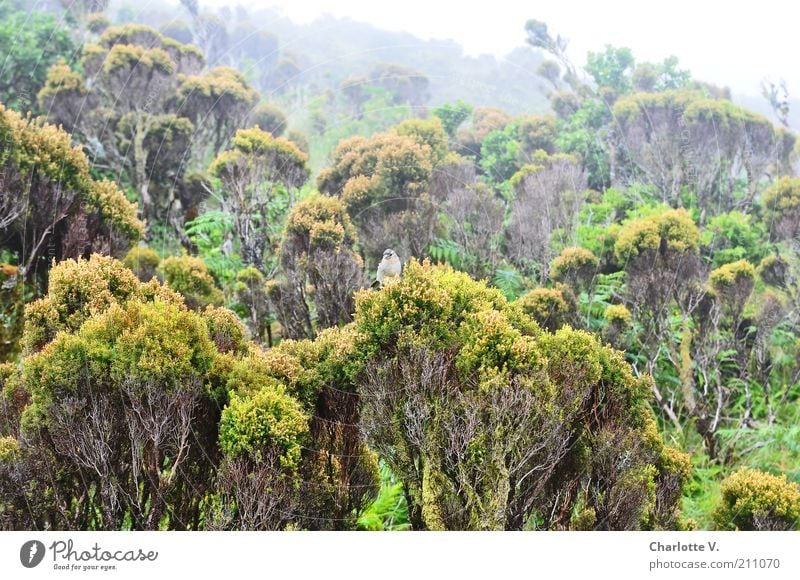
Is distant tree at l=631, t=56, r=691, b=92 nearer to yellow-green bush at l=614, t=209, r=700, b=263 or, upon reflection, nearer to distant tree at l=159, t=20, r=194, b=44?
yellow-green bush at l=614, t=209, r=700, b=263

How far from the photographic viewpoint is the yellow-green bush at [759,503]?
4938 millimetres

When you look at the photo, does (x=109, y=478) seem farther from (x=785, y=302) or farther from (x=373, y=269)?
(x=785, y=302)

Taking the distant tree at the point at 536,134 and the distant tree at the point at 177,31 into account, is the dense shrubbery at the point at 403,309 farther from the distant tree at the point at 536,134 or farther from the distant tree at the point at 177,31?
the distant tree at the point at 177,31

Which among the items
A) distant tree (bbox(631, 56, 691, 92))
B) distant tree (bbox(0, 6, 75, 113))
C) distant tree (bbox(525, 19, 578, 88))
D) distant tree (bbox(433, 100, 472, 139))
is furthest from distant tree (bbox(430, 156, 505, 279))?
distant tree (bbox(0, 6, 75, 113))

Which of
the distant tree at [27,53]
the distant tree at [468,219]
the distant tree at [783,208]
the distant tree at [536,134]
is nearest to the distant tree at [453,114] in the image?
the distant tree at [536,134]

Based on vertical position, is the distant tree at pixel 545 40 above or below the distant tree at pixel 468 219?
above

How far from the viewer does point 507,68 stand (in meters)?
6.93

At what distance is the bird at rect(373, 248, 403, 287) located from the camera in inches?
207

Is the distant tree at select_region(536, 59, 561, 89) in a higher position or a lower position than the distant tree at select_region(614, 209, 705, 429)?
higher

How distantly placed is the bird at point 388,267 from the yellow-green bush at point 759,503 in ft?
9.53

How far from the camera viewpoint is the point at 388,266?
5.35 metres

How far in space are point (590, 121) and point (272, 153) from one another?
11.0 feet

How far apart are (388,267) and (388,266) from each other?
14mm
